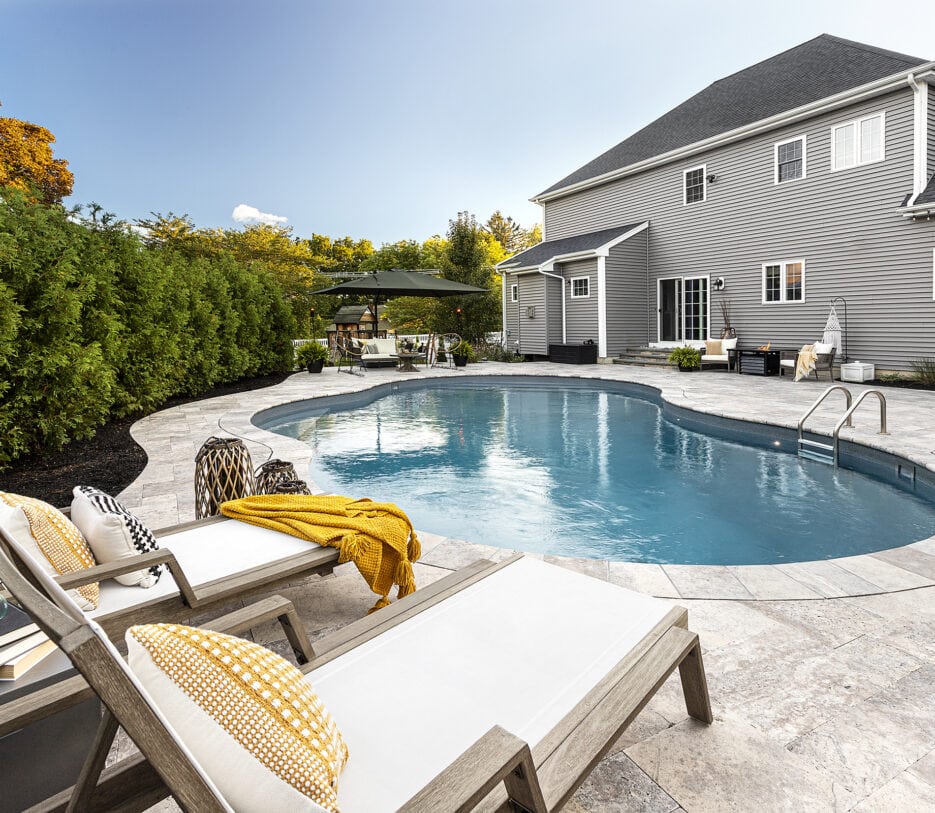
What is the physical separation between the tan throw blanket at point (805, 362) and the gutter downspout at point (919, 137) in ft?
9.97

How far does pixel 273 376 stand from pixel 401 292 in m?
4.17

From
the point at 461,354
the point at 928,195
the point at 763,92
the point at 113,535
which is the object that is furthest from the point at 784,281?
the point at 113,535

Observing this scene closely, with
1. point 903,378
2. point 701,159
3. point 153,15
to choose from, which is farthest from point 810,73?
point 153,15

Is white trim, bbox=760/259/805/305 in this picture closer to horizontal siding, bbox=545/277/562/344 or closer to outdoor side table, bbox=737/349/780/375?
outdoor side table, bbox=737/349/780/375

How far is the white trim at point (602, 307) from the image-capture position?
1574cm

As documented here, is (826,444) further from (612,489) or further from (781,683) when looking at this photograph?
(781,683)

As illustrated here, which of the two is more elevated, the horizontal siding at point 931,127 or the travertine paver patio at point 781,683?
the horizontal siding at point 931,127

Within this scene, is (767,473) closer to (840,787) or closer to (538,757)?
(840,787)

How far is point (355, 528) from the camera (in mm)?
2818

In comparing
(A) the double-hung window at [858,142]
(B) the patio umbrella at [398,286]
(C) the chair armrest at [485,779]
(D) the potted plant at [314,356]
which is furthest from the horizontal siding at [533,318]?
(C) the chair armrest at [485,779]

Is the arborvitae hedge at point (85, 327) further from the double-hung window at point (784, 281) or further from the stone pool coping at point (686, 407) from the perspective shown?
the double-hung window at point (784, 281)

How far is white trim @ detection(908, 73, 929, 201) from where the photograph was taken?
1053cm

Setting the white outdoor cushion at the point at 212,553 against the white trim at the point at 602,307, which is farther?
the white trim at the point at 602,307

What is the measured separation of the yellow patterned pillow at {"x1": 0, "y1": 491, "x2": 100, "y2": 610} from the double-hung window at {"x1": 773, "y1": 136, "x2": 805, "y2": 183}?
14.7 meters
